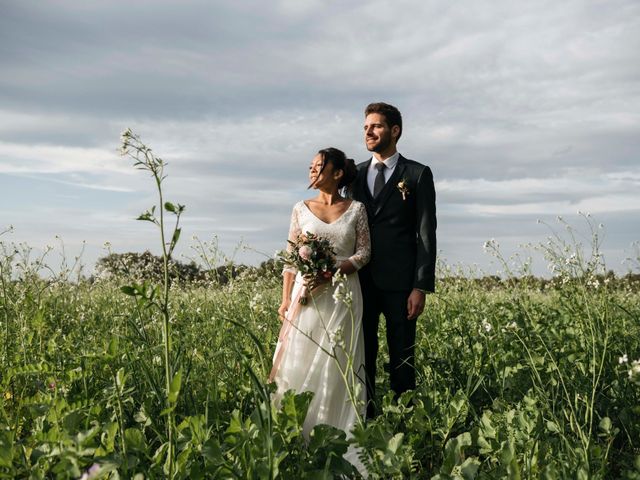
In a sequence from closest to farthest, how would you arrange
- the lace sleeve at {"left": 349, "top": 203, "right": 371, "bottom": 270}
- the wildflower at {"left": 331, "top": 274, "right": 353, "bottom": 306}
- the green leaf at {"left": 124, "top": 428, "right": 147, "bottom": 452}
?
the green leaf at {"left": 124, "top": 428, "right": 147, "bottom": 452} < the wildflower at {"left": 331, "top": 274, "right": 353, "bottom": 306} < the lace sleeve at {"left": 349, "top": 203, "right": 371, "bottom": 270}

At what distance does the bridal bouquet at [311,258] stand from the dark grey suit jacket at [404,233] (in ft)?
1.90

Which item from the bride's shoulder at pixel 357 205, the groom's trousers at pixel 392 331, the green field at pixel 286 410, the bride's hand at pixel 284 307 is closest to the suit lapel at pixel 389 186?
the bride's shoulder at pixel 357 205

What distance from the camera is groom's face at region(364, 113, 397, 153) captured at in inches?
200

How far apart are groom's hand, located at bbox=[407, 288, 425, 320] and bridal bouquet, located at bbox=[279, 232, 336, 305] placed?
764 millimetres

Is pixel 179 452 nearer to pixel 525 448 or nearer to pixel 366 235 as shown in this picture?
pixel 525 448

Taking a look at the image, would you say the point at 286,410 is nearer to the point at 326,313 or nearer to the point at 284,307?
the point at 326,313

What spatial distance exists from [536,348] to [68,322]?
5.27 metres

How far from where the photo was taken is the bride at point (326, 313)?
4.70m

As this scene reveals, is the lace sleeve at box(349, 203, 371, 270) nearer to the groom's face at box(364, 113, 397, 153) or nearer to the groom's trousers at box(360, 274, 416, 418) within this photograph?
the groom's trousers at box(360, 274, 416, 418)

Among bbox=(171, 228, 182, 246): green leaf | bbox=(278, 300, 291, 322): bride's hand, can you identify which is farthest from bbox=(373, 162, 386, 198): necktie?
bbox=(171, 228, 182, 246): green leaf

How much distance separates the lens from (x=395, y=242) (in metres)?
4.98

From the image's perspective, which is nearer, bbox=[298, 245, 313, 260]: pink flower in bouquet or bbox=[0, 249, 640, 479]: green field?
bbox=[0, 249, 640, 479]: green field

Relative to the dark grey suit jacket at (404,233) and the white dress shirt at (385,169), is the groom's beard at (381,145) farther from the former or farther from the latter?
the dark grey suit jacket at (404,233)

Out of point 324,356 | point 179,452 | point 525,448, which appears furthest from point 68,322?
point 525,448
